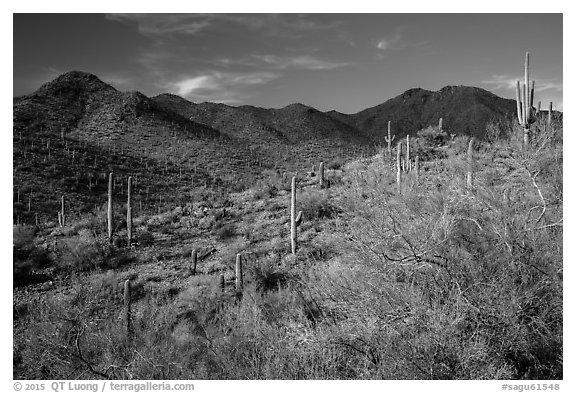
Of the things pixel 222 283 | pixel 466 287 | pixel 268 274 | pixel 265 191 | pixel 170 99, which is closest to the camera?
pixel 466 287

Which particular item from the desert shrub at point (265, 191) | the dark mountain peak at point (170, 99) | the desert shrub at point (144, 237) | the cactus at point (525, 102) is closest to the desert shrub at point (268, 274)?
the desert shrub at point (144, 237)

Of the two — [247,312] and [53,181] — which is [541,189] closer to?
[247,312]

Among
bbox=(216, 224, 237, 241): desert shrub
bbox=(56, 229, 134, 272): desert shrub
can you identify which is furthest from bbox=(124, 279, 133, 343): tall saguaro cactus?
bbox=(216, 224, 237, 241): desert shrub

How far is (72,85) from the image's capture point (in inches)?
1849

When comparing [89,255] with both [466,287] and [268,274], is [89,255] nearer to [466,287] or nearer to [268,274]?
[268,274]

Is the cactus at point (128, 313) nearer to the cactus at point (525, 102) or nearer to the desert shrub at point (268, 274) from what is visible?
the desert shrub at point (268, 274)

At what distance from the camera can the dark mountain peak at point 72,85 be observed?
44.8m

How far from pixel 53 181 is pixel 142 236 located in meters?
12.0

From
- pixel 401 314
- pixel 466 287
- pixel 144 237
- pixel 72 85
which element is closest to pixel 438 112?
pixel 144 237

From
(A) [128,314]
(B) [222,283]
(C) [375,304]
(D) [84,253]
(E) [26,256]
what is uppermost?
(C) [375,304]

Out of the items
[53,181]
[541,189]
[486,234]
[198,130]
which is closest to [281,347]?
[486,234]

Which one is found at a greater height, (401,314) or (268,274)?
(401,314)

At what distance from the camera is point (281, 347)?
20.5ft

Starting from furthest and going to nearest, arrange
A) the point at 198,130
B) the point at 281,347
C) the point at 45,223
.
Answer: the point at 198,130, the point at 45,223, the point at 281,347
